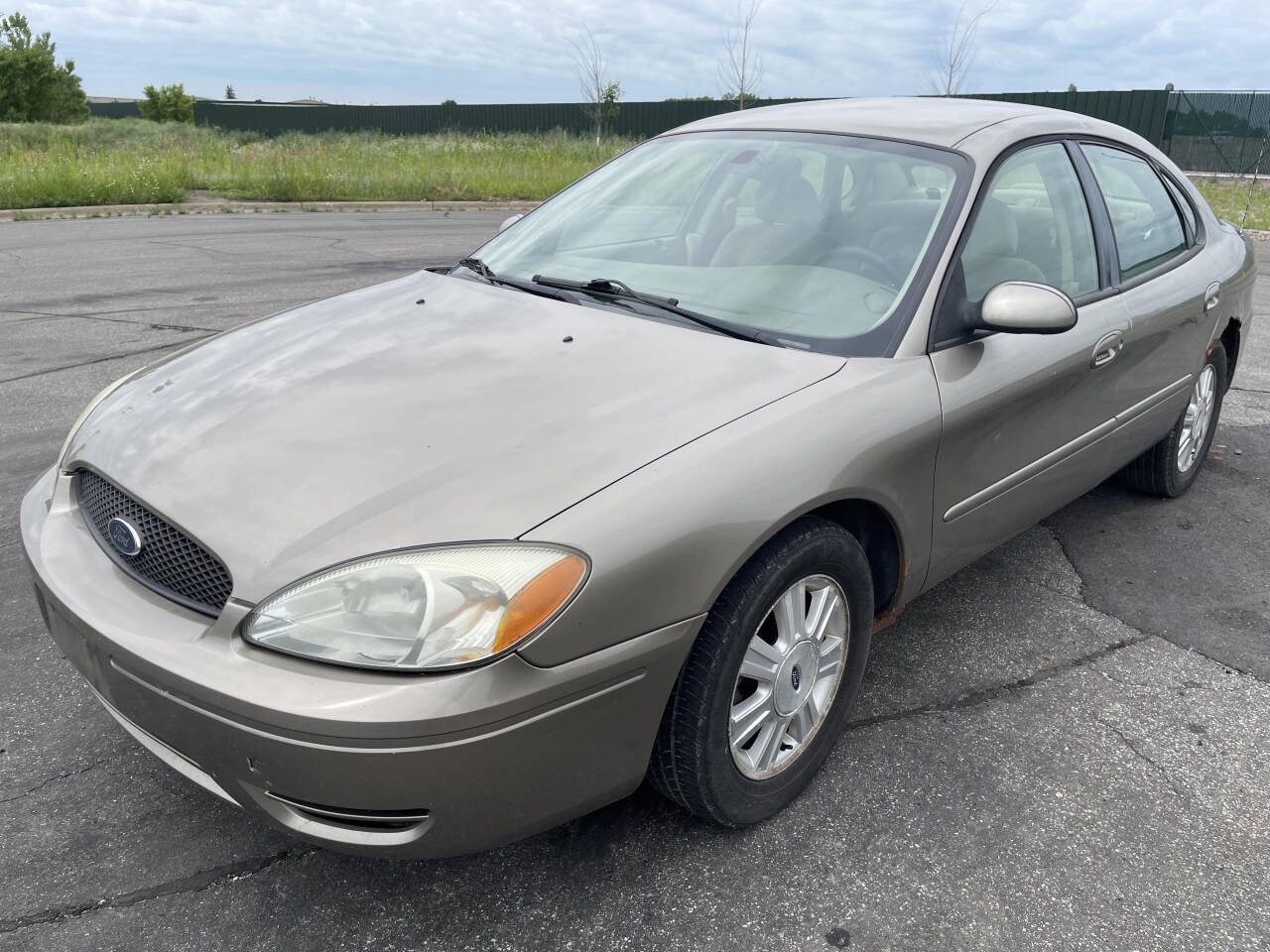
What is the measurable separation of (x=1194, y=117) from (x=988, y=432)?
3320 cm

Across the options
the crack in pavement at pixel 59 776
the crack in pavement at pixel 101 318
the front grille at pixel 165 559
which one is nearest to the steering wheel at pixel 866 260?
the front grille at pixel 165 559

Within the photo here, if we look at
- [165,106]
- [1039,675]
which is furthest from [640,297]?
[165,106]

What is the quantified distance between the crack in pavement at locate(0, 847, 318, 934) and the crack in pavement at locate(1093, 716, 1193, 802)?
2089 mm

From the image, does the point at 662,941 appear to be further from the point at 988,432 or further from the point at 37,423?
the point at 37,423

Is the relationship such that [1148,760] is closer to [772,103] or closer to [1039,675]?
[1039,675]

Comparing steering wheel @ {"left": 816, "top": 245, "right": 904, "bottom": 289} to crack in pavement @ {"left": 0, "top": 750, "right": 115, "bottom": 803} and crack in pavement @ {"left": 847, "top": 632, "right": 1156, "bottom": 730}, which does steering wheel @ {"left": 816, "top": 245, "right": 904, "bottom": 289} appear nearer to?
crack in pavement @ {"left": 847, "top": 632, "right": 1156, "bottom": 730}

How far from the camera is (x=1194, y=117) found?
1175 inches

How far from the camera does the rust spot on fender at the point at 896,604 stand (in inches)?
102

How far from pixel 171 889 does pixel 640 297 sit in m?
1.82

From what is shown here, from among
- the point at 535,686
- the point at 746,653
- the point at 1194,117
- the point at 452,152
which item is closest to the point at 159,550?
the point at 535,686

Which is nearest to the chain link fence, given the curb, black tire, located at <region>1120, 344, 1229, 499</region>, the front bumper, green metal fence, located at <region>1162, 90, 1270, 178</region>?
green metal fence, located at <region>1162, 90, 1270, 178</region>

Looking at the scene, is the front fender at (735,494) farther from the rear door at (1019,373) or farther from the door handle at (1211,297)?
the door handle at (1211,297)

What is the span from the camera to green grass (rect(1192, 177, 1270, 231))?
17.9 meters

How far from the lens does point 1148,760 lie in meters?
2.63
